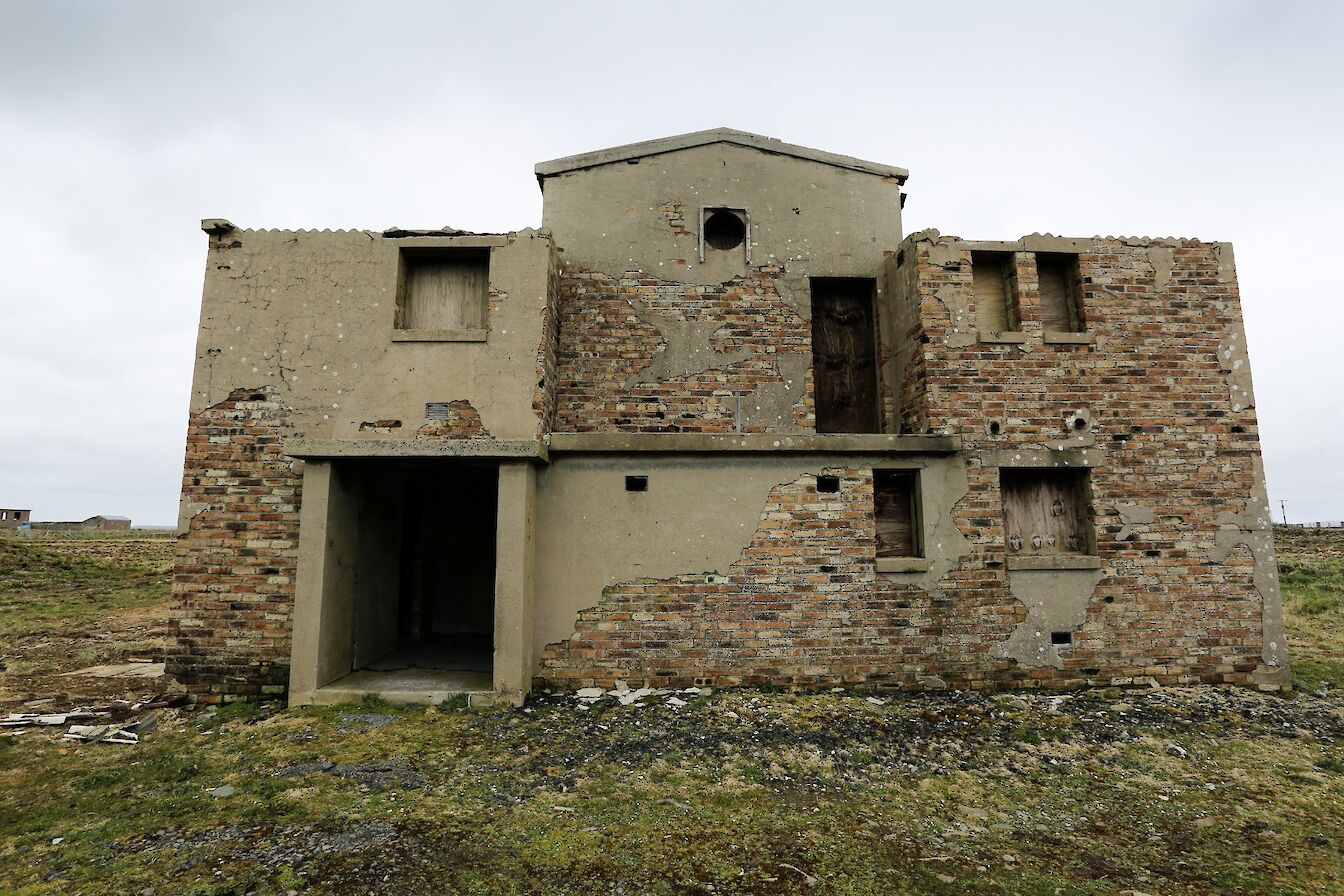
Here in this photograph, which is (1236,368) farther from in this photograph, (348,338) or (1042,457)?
(348,338)

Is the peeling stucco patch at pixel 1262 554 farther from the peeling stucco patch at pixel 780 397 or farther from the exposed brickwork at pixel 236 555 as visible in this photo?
the exposed brickwork at pixel 236 555

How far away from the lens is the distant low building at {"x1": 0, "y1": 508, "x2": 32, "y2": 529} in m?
32.3

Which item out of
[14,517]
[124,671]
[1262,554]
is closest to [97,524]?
[14,517]

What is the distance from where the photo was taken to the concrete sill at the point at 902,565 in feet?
19.7

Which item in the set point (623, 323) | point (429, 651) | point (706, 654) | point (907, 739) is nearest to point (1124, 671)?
point (907, 739)

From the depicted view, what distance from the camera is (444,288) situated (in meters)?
6.47

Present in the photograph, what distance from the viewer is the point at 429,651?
733cm

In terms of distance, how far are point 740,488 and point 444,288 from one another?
3817 millimetres

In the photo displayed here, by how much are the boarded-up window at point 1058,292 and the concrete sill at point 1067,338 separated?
18cm

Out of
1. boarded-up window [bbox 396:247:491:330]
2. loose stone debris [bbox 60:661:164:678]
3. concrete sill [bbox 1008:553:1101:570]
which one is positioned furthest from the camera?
loose stone debris [bbox 60:661:164:678]

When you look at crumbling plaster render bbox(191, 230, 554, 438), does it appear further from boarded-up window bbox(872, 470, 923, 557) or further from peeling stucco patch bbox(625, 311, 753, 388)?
boarded-up window bbox(872, 470, 923, 557)

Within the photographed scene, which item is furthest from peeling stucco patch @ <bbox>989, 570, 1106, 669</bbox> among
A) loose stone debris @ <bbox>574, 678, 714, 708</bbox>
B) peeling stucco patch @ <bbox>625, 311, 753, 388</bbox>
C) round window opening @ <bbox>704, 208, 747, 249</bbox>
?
round window opening @ <bbox>704, 208, 747, 249</bbox>

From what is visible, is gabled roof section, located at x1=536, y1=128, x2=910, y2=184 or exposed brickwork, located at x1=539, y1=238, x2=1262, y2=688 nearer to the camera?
exposed brickwork, located at x1=539, y1=238, x2=1262, y2=688

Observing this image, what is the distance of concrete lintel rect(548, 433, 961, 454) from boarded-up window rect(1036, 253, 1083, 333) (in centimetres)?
242
